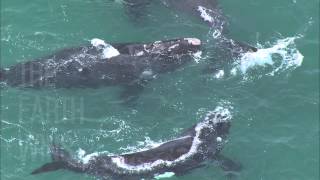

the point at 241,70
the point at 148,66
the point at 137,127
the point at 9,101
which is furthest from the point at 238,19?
the point at 9,101

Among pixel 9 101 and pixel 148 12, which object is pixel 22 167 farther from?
pixel 148 12

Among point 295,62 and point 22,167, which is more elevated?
point 295,62

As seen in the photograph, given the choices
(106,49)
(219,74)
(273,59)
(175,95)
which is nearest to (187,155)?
(175,95)

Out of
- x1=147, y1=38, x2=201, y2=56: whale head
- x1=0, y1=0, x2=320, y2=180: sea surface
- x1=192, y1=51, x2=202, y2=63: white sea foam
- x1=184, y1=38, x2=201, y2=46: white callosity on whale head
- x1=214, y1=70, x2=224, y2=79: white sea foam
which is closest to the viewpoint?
x1=0, y1=0, x2=320, y2=180: sea surface

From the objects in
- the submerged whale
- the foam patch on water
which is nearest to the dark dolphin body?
the submerged whale

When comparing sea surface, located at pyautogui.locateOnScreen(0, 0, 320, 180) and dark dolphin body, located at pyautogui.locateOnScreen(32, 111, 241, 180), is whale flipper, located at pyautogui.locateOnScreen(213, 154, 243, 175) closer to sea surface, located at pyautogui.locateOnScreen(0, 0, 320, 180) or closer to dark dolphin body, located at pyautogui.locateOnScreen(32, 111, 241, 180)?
dark dolphin body, located at pyautogui.locateOnScreen(32, 111, 241, 180)

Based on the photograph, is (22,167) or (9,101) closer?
(22,167)
